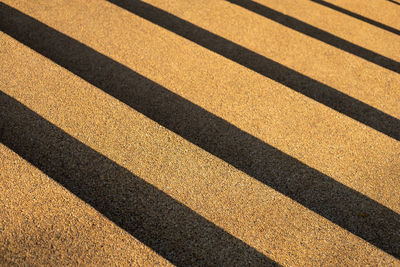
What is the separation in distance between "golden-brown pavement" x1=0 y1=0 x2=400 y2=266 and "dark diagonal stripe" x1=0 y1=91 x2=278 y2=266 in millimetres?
12

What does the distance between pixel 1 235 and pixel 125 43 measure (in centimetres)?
293

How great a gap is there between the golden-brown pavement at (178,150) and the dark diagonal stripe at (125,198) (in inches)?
0.5

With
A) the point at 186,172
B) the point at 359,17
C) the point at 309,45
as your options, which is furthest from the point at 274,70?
the point at 359,17

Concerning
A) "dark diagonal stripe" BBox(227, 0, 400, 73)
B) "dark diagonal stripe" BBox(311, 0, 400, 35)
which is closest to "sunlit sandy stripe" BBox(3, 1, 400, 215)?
"dark diagonal stripe" BBox(227, 0, 400, 73)

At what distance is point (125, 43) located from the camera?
4902 millimetres

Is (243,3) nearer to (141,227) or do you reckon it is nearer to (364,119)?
(364,119)

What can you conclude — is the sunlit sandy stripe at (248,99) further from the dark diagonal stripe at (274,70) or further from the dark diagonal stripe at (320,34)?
the dark diagonal stripe at (320,34)

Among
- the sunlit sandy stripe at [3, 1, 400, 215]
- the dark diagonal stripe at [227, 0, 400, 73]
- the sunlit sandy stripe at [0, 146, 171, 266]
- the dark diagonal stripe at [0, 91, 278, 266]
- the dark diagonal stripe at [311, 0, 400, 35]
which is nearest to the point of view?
the sunlit sandy stripe at [0, 146, 171, 266]

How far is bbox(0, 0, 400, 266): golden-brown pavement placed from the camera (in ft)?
9.72

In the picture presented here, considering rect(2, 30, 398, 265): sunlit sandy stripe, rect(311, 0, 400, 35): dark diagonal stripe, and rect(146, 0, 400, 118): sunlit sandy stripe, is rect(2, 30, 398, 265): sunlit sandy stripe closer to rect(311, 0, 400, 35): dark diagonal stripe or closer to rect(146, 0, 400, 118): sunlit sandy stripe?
rect(146, 0, 400, 118): sunlit sandy stripe

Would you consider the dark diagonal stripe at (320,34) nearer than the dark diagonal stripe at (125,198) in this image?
No

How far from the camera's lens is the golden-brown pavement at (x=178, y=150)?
2963 mm

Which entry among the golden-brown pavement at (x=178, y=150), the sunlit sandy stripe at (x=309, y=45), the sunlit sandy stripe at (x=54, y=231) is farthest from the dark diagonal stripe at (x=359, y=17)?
the sunlit sandy stripe at (x=54, y=231)

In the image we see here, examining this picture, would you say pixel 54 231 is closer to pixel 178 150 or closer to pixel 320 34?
pixel 178 150
